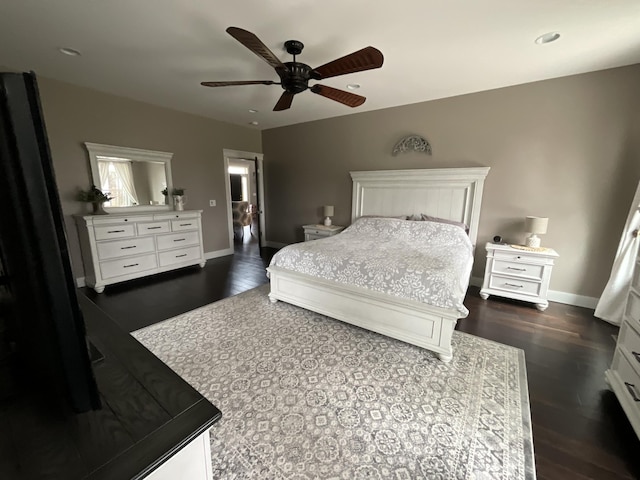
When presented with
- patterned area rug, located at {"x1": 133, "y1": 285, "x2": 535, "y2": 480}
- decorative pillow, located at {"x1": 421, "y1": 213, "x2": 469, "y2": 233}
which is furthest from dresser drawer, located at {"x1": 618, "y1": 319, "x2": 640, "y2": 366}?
decorative pillow, located at {"x1": 421, "y1": 213, "x2": 469, "y2": 233}

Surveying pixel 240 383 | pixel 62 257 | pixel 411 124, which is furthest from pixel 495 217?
pixel 62 257

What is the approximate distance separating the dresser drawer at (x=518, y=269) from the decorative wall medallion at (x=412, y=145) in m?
1.81

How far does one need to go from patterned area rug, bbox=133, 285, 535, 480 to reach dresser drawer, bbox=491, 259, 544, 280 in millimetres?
1173

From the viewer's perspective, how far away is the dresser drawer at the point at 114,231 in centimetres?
346

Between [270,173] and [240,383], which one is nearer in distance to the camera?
[240,383]

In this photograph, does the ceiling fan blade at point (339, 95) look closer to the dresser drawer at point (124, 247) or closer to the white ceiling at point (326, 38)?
the white ceiling at point (326, 38)

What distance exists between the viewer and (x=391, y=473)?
1.33 m

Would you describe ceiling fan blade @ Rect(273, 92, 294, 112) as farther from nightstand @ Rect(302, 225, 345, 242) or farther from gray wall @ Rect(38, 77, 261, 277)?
gray wall @ Rect(38, 77, 261, 277)

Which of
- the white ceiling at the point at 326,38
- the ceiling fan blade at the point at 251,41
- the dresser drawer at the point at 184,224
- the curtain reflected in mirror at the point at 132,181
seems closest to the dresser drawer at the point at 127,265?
the dresser drawer at the point at 184,224

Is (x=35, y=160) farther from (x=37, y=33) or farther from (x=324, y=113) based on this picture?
(x=324, y=113)

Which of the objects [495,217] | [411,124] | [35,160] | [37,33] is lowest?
[495,217]

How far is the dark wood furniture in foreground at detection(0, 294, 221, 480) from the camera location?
22.3 inches

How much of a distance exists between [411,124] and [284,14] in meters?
2.60

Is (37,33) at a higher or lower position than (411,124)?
higher
